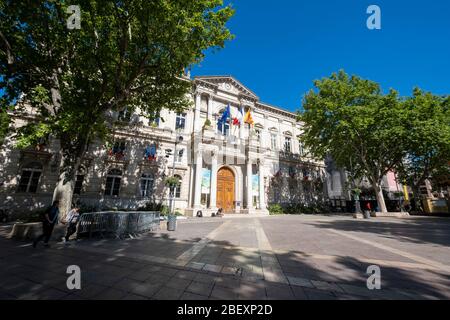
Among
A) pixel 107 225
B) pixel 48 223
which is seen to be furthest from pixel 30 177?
pixel 48 223

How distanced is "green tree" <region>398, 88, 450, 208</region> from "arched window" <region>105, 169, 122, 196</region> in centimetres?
2906

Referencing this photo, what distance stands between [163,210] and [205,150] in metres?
7.60

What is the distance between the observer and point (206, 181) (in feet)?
69.4

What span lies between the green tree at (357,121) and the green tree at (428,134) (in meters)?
1.00

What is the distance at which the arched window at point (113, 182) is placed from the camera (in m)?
18.2

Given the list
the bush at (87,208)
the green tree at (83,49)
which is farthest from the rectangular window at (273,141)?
the bush at (87,208)

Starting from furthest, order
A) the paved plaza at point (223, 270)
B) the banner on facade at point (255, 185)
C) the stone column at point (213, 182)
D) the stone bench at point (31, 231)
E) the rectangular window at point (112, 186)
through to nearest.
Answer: the banner on facade at point (255, 185)
the stone column at point (213, 182)
the rectangular window at point (112, 186)
the stone bench at point (31, 231)
the paved plaza at point (223, 270)

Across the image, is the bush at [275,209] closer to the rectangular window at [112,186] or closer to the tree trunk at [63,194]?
the rectangular window at [112,186]

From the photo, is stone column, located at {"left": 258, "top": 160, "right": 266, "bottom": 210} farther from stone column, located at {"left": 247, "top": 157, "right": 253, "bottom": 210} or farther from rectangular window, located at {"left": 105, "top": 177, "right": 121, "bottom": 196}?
rectangular window, located at {"left": 105, "top": 177, "right": 121, "bottom": 196}

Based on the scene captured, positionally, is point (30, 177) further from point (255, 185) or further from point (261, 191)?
point (261, 191)

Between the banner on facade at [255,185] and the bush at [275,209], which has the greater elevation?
the banner on facade at [255,185]

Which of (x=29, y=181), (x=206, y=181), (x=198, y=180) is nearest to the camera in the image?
(x=29, y=181)

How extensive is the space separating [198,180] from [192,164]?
2.32 metres
